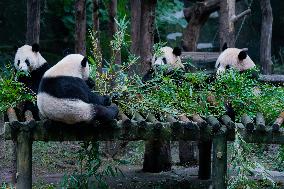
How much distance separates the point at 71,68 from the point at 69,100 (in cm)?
50

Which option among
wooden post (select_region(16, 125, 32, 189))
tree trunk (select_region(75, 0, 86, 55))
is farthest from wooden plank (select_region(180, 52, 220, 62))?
wooden post (select_region(16, 125, 32, 189))

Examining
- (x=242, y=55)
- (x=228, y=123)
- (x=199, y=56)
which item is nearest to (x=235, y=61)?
(x=242, y=55)

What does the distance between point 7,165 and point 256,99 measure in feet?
15.4

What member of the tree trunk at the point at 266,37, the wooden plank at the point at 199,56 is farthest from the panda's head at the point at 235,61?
the tree trunk at the point at 266,37

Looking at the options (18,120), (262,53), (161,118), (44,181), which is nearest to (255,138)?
(161,118)

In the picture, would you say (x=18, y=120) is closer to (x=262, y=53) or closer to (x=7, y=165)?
(x=7, y=165)

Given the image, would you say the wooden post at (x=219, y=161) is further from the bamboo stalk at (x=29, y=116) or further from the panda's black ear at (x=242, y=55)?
the panda's black ear at (x=242, y=55)

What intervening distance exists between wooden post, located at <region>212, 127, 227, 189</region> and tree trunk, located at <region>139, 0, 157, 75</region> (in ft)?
8.50

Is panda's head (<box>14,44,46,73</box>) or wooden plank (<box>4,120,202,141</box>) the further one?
panda's head (<box>14,44,46,73</box>)

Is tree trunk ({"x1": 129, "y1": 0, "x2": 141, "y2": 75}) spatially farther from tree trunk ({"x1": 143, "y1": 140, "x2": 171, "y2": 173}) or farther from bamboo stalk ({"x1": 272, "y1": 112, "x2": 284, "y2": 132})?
bamboo stalk ({"x1": 272, "y1": 112, "x2": 284, "y2": 132})

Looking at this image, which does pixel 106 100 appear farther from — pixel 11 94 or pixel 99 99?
pixel 11 94

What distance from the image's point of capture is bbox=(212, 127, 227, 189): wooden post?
5.93 m

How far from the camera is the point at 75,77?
18.7 feet

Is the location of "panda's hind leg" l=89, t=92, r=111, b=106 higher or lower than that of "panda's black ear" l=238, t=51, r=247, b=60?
lower
